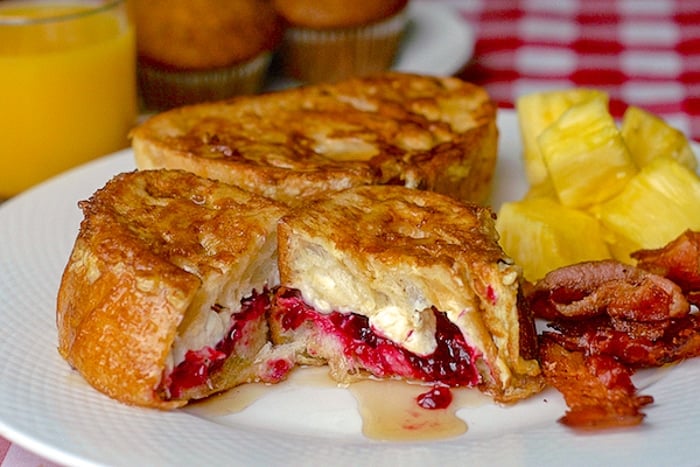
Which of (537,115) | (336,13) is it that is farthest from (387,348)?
(336,13)

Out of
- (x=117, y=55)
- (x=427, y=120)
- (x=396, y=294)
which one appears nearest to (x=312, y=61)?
(x=117, y=55)

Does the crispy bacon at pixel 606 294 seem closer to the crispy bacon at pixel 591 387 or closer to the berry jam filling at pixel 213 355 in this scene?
the crispy bacon at pixel 591 387

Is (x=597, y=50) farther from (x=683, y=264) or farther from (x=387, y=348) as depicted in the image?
(x=387, y=348)

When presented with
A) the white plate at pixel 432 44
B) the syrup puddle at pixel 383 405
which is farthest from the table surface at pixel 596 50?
the syrup puddle at pixel 383 405

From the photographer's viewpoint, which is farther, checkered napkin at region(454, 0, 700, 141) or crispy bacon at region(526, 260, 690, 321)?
checkered napkin at region(454, 0, 700, 141)

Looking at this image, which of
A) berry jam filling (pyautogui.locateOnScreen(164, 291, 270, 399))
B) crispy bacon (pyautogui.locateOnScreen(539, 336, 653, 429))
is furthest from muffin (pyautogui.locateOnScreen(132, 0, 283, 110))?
crispy bacon (pyautogui.locateOnScreen(539, 336, 653, 429))

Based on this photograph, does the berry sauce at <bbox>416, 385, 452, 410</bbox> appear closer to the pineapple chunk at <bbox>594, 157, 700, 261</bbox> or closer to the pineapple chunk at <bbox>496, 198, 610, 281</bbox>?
the pineapple chunk at <bbox>496, 198, 610, 281</bbox>
